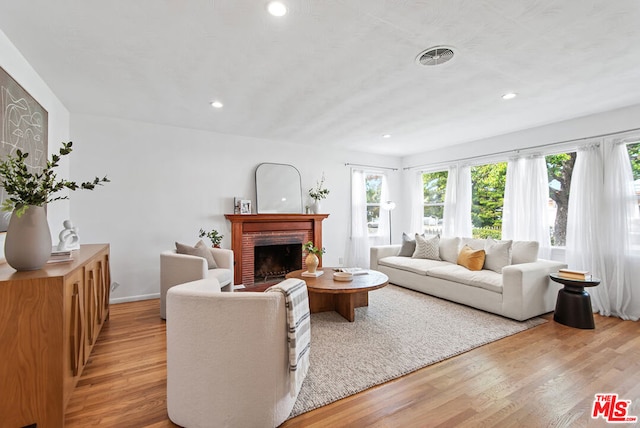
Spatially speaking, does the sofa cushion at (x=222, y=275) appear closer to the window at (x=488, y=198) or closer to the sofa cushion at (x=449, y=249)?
the sofa cushion at (x=449, y=249)

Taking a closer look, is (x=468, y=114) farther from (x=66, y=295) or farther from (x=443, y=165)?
(x=66, y=295)

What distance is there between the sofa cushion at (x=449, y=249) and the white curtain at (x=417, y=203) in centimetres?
134

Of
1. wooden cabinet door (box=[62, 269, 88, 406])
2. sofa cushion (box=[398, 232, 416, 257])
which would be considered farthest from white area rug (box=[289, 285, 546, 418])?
wooden cabinet door (box=[62, 269, 88, 406])

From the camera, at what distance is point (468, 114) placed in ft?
12.1

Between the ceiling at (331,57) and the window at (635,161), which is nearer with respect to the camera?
the ceiling at (331,57)

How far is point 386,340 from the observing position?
106 inches

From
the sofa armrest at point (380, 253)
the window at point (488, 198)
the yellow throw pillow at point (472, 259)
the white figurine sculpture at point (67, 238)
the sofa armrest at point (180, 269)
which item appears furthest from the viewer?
the sofa armrest at point (380, 253)

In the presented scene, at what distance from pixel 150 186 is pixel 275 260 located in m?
2.28

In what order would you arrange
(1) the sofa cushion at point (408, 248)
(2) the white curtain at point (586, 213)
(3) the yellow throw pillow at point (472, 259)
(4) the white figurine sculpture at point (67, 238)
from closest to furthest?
(4) the white figurine sculpture at point (67, 238) < (2) the white curtain at point (586, 213) < (3) the yellow throw pillow at point (472, 259) < (1) the sofa cushion at point (408, 248)

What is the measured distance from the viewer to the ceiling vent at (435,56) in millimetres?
2189

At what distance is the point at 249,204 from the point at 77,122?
2.35m

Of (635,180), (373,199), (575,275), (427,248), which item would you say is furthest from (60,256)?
(635,180)

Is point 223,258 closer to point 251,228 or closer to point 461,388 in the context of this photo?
point 251,228

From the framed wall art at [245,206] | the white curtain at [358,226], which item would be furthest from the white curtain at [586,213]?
the framed wall art at [245,206]
